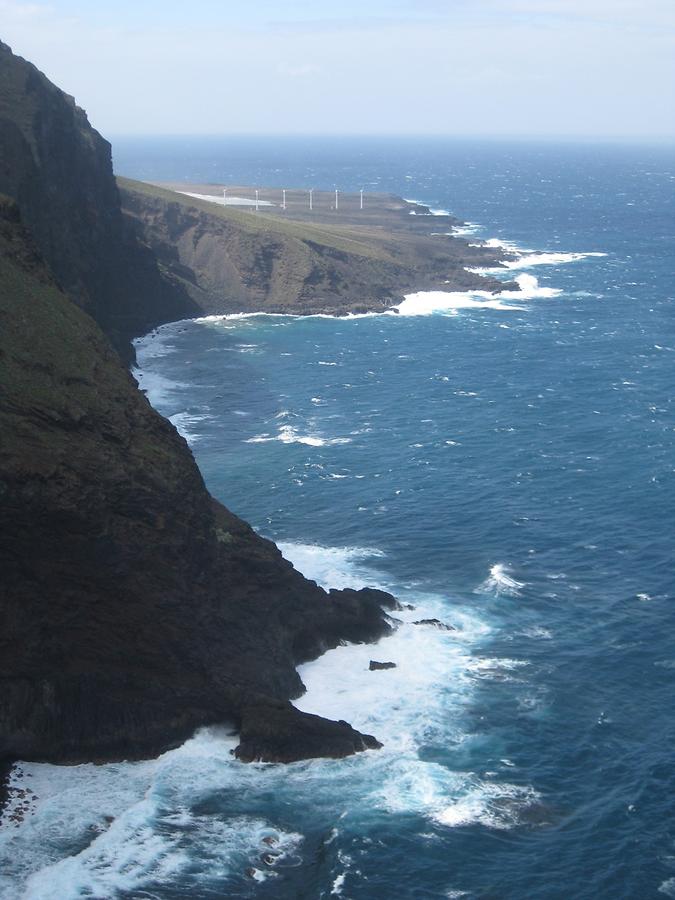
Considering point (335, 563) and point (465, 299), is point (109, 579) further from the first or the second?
point (465, 299)

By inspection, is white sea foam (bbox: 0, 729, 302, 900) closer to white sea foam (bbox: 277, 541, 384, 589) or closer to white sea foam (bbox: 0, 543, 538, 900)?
white sea foam (bbox: 0, 543, 538, 900)

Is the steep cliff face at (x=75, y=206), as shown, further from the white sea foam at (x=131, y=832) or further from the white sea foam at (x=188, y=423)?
the white sea foam at (x=131, y=832)

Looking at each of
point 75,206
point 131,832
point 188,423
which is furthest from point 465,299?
point 131,832

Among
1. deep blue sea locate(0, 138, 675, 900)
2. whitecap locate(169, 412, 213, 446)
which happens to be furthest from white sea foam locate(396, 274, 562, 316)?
whitecap locate(169, 412, 213, 446)

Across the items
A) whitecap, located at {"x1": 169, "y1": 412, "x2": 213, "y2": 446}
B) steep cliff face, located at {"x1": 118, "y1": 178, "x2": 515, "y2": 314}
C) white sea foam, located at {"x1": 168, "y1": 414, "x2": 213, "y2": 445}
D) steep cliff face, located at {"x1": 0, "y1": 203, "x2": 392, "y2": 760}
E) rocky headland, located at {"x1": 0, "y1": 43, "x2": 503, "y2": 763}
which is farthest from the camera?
steep cliff face, located at {"x1": 118, "y1": 178, "x2": 515, "y2": 314}

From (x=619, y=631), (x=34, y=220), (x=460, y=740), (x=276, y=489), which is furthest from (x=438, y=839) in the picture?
(x=34, y=220)

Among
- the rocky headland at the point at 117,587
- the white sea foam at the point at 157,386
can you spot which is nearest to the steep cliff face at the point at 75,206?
the white sea foam at the point at 157,386
